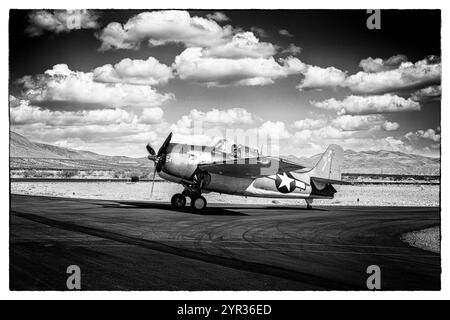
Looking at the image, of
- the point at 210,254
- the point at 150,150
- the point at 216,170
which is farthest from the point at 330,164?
the point at 210,254

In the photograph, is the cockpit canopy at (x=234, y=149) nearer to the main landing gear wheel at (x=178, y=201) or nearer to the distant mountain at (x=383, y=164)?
the main landing gear wheel at (x=178, y=201)

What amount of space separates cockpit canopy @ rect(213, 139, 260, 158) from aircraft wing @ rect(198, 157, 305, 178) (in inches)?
22.8

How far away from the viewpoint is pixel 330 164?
23828 millimetres

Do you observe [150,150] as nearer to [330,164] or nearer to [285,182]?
[285,182]

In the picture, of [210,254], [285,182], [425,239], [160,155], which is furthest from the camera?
[285,182]

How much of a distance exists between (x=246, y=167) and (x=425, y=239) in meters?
8.95

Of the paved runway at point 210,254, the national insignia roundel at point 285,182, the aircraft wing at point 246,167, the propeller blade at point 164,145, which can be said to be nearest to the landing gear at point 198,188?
the aircraft wing at point 246,167

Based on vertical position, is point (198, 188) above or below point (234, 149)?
below

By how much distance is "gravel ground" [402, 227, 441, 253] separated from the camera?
12203 millimetres

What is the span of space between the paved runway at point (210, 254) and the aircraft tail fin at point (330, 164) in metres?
6.96

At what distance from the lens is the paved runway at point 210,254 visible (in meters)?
8.21

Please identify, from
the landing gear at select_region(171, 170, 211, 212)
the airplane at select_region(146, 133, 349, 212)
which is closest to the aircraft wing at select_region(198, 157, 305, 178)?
the airplane at select_region(146, 133, 349, 212)

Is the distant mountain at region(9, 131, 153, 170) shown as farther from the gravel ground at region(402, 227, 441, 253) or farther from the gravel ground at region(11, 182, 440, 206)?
the gravel ground at region(402, 227, 441, 253)
